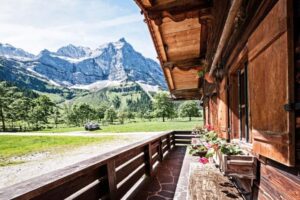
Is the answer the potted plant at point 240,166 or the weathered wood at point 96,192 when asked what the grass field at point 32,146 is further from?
the potted plant at point 240,166

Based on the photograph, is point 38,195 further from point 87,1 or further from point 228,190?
point 87,1

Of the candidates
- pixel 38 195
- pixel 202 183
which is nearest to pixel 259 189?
pixel 202 183

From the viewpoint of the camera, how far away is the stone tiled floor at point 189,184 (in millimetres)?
2658

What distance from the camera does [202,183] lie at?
10.0ft

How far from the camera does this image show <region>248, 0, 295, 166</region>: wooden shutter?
1.28 metres

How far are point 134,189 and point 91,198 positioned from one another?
165 cm

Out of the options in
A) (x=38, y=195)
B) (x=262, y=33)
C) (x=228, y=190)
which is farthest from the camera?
(x=228, y=190)


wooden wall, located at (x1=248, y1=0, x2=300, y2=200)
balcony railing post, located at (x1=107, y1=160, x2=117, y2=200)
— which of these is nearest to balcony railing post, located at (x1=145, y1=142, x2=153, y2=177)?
balcony railing post, located at (x1=107, y1=160, x2=117, y2=200)

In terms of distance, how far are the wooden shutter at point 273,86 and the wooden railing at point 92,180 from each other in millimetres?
1821

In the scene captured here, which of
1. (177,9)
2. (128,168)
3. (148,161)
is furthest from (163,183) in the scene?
(177,9)

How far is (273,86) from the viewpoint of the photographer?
1.49 metres

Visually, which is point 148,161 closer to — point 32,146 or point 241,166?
point 241,166

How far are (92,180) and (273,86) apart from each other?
2262 mm

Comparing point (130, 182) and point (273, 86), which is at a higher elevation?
point (273, 86)
